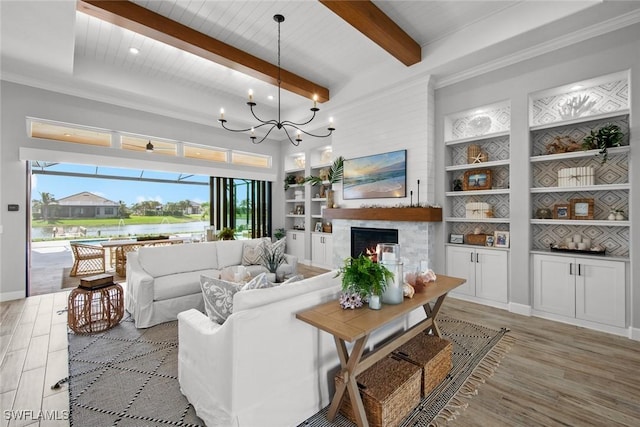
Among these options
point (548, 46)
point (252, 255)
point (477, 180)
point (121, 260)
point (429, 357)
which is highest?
point (548, 46)

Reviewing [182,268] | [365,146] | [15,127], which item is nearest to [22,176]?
[15,127]

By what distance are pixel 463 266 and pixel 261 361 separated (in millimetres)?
3680

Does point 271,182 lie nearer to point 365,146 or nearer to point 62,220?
point 365,146

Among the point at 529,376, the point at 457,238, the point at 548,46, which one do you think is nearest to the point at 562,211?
the point at 457,238

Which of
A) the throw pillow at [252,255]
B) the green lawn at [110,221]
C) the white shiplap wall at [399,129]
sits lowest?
the throw pillow at [252,255]

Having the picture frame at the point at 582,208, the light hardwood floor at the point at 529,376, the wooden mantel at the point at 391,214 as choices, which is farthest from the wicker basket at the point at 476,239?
the light hardwood floor at the point at 529,376

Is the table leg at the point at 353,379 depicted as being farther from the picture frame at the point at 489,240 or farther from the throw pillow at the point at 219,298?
the picture frame at the point at 489,240

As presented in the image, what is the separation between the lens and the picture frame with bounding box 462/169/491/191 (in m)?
4.20

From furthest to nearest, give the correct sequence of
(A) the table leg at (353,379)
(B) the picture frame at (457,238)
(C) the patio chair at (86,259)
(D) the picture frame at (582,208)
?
A: (C) the patio chair at (86,259) → (B) the picture frame at (457,238) → (D) the picture frame at (582,208) → (A) the table leg at (353,379)

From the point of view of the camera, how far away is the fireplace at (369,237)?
4.97 m

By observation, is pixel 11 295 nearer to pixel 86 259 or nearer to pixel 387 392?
pixel 86 259

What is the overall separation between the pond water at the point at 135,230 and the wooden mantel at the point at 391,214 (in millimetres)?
4273

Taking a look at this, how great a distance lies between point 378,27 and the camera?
133 inches

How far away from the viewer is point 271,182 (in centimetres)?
782
